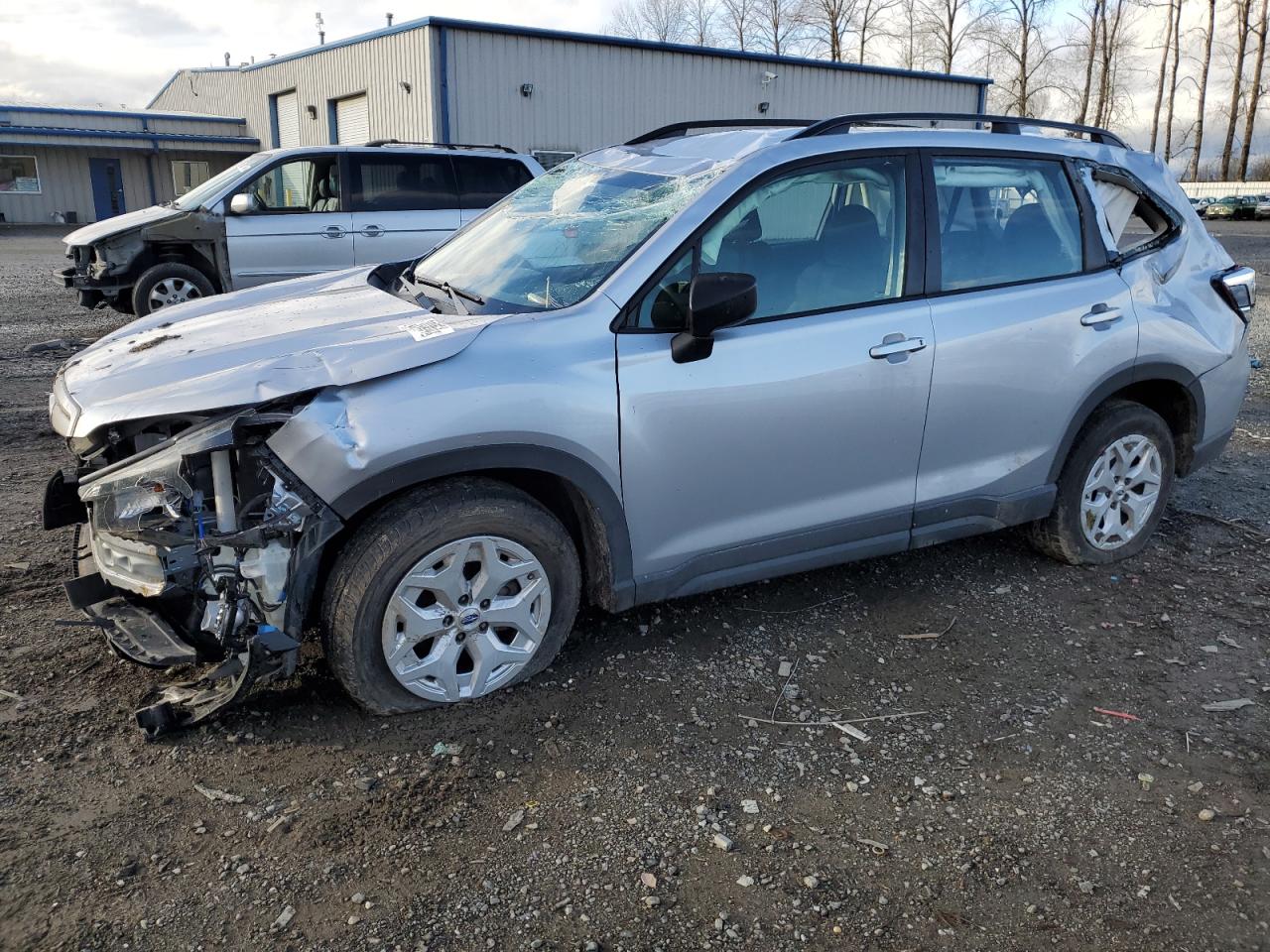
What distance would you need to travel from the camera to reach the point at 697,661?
3.69 m

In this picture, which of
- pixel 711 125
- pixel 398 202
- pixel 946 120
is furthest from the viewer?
pixel 398 202

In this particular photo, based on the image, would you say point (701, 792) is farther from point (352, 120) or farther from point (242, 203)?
point (352, 120)

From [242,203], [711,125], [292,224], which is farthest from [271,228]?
[711,125]

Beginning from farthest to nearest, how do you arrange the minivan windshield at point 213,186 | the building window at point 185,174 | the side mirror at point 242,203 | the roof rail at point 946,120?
the building window at point 185,174 → the minivan windshield at point 213,186 → the side mirror at point 242,203 → the roof rail at point 946,120

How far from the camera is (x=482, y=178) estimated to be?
1070 centimetres

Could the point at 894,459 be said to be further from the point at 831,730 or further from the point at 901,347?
the point at 831,730

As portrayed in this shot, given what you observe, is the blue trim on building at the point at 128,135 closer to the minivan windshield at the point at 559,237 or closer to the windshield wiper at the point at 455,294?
the minivan windshield at the point at 559,237

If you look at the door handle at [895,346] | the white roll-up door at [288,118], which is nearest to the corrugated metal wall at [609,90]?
the white roll-up door at [288,118]

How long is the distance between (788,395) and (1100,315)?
5.41 feet

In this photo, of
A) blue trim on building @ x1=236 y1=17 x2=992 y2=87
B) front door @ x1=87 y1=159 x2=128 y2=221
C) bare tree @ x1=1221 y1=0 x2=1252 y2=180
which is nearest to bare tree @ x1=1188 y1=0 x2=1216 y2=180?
bare tree @ x1=1221 y1=0 x2=1252 y2=180

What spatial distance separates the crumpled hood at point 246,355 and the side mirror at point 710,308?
67 centimetres

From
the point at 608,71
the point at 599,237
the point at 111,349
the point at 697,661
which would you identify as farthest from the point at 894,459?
the point at 608,71

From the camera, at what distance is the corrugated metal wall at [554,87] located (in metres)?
20.2

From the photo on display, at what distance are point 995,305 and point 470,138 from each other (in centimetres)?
1894
